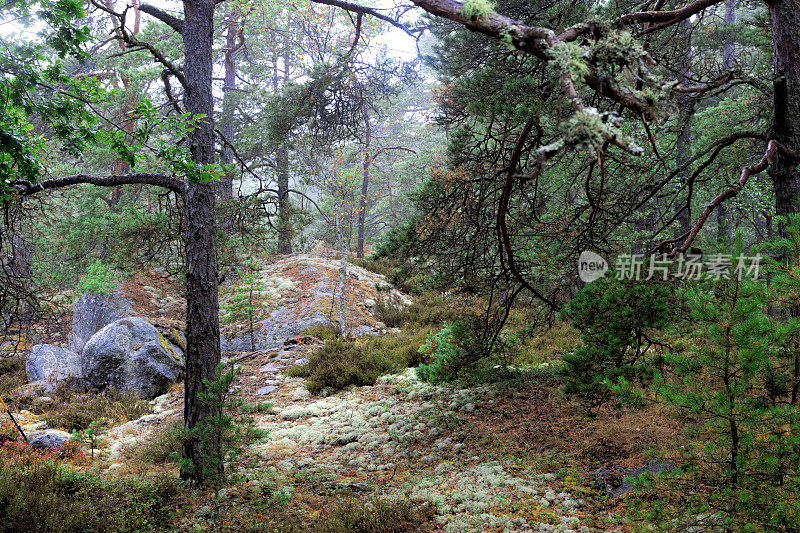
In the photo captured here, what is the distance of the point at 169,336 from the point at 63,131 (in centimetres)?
846

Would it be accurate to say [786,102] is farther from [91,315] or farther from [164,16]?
[91,315]

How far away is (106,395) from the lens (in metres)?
8.82

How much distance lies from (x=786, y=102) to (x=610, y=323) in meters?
2.66

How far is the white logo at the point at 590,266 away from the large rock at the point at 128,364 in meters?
8.77

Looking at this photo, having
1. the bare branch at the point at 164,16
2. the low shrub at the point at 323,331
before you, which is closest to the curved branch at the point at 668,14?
the bare branch at the point at 164,16

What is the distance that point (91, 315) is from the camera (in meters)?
12.5

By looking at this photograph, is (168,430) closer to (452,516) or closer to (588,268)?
(452,516)

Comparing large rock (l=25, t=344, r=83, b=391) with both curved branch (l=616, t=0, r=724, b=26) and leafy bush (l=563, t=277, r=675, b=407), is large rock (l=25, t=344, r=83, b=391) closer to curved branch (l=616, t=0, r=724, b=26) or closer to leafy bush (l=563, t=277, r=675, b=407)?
leafy bush (l=563, t=277, r=675, b=407)

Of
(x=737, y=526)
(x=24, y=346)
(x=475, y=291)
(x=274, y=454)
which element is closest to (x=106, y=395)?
(x=274, y=454)

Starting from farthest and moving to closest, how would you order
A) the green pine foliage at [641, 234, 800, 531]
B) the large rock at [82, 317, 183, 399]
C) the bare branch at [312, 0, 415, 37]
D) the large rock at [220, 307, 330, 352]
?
the large rock at [220, 307, 330, 352], the large rock at [82, 317, 183, 399], the bare branch at [312, 0, 415, 37], the green pine foliage at [641, 234, 800, 531]

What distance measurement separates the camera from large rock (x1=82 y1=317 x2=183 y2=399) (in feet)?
30.0

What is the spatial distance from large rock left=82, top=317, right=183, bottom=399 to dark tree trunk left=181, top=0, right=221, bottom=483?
196 inches

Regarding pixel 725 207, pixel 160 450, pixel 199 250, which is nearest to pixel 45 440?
pixel 160 450

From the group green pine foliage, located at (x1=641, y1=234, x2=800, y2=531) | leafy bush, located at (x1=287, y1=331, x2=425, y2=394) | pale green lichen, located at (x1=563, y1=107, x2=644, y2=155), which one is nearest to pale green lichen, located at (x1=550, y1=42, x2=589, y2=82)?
pale green lichen, located at (x1=563, y1=107, x2=644, y2=155)
